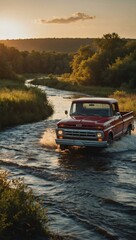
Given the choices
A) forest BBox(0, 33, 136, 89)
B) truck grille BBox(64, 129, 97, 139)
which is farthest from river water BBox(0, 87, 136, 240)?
forest BBox(0, 33, 136, 89)

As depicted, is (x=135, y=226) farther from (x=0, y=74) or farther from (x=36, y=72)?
(x=36, y=72)

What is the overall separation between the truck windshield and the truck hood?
435 millimetres

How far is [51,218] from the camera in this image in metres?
9.42

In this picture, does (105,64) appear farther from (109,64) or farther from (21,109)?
(21,109)

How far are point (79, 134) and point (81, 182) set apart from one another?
3.29 m

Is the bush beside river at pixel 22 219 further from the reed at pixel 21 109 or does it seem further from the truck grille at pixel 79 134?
the reed at pixel 21 109

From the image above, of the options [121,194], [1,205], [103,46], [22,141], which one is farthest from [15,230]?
[103,46]

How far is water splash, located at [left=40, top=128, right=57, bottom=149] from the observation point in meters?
18.7

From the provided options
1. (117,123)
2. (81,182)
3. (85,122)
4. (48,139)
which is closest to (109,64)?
(48,139)

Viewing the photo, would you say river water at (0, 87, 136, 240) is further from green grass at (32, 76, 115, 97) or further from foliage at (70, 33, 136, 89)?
foliage at (70, 33, 136, 89)

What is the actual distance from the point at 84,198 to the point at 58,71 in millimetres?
152818

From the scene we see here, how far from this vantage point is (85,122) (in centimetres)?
1563

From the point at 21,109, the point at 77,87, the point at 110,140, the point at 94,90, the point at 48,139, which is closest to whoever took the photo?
the point at 110,140

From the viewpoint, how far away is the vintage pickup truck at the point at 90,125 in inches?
611
